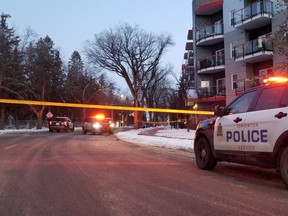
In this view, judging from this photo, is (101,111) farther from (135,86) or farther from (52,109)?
(135,86)

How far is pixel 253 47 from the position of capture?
33406 millimetres

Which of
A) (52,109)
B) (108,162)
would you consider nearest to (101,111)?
(52,109)

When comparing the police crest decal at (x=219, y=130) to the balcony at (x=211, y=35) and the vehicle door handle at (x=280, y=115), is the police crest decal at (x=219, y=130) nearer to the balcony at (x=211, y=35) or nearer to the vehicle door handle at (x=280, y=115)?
the vehicle door handle at (x=280, y=115)

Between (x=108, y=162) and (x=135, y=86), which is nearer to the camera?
(x=108, y=162)

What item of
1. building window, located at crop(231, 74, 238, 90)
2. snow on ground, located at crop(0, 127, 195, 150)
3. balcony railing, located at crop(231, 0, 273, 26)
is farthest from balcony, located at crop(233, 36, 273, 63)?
snow on ground, located at crop(0, 127, 195, 150)

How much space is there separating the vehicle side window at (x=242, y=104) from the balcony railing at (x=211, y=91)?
102ft

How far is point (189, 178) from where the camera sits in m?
9.16

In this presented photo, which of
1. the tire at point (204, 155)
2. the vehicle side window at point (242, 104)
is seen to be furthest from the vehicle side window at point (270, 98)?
the tire at point (204, 155)

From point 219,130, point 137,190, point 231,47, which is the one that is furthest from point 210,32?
point 137,190

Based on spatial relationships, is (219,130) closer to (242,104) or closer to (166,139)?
(242,104)

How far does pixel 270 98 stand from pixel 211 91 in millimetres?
34641

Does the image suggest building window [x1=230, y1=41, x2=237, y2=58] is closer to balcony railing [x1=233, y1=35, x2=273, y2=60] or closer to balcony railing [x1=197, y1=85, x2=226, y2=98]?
balcony railing [x1=233, y1=35, x2=273, y2=60]

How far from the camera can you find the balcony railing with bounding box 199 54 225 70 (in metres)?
40.1

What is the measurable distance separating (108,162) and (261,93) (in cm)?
515
